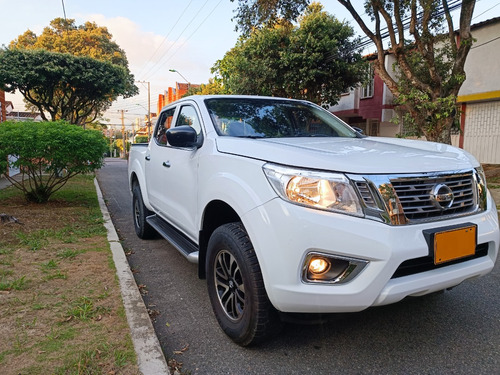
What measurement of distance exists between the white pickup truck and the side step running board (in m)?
0.33

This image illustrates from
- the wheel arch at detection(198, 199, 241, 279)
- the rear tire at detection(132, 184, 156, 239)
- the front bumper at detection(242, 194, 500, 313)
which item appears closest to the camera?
the front bumper at detection(242, 194, 500, 313)

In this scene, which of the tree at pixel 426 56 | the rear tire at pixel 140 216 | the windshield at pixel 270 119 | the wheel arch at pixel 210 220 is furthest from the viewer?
the tree at pixel 426 56

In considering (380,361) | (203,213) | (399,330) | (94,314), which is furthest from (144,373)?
(399,330)

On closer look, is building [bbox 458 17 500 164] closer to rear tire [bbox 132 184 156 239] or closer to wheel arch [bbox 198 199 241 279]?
rear tire [bbox 132 184 156 239]

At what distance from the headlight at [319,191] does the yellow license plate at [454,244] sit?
51cm

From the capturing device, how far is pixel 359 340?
8.48 feet

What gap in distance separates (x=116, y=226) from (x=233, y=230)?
4.24 m

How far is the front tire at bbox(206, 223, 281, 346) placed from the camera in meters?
2.22

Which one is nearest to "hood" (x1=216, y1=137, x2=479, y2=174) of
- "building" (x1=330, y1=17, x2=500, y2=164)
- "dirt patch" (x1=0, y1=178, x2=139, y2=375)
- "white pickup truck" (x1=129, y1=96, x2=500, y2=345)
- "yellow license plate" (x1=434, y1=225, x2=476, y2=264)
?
"white pickup truck" (x1=129, y1=96, x2=500, y2=345)

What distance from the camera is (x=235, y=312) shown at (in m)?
2.56

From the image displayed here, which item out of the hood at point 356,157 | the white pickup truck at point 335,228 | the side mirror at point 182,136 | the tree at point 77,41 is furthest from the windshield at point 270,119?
the tree at point 77,41

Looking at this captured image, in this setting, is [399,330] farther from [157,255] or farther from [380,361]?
[157,255]

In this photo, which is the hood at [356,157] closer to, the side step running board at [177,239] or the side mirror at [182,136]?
the side mirror at [182,136]

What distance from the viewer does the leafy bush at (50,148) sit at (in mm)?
6145
